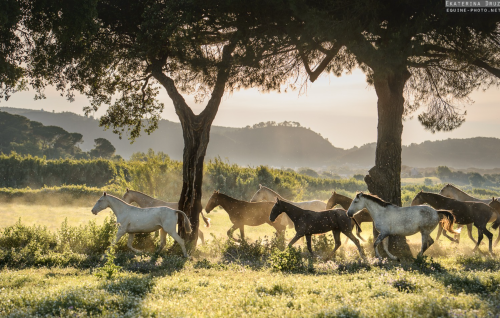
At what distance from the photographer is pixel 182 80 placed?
16703mm

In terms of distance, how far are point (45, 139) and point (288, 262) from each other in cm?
11789

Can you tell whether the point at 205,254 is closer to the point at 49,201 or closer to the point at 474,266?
the point at 474,266

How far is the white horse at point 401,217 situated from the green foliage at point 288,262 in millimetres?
2157

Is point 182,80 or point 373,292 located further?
point 182,80

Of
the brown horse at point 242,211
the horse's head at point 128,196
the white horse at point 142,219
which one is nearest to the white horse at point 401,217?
the brown horse at point 242,211

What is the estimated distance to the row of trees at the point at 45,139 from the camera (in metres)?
105

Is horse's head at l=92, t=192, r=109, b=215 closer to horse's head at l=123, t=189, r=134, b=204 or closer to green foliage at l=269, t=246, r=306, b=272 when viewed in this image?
horse's head at l=123, t=189, r=134, b=204

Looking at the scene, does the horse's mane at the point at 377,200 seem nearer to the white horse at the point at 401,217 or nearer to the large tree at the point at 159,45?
the white horse at the point at 401,217

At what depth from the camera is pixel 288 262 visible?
32.9 feet

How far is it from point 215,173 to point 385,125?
19161 mm

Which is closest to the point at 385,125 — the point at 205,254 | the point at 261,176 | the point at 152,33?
the point at 205,254

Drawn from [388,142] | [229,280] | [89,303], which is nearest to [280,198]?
[388,142]

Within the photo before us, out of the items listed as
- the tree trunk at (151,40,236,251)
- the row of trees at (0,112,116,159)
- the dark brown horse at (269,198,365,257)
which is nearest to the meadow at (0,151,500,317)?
the dark brown horse at (269,198,365,257)

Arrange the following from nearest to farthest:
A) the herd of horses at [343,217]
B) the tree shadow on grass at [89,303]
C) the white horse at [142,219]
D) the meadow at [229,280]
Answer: the tree shadow on grass at [89,303] < the meadow at [229,280] < the herd of horses at [343,217] < the white horse at [142,219]
